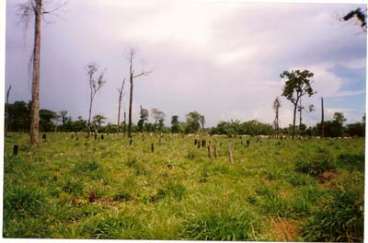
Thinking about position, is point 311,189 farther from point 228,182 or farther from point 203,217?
point 203,217

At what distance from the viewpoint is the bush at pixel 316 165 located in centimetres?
568

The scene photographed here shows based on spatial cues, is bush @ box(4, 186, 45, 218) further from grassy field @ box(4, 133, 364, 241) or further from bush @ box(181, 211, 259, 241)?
bush @ box(181, 211, 259, 241)

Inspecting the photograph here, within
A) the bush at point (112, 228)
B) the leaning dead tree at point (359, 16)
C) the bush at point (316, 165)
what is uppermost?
the leaning dead tree at point (359, 16)

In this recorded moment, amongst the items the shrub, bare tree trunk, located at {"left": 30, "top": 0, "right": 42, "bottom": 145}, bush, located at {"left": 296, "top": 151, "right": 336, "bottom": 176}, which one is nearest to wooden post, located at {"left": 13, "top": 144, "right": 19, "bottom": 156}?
bare tree trunk, located at {"left": 30, "top": 0, "right": 42, "bottom": 145}

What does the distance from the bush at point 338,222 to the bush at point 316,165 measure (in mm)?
1207

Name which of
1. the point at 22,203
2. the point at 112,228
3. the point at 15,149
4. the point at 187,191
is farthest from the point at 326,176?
the point at 15,149

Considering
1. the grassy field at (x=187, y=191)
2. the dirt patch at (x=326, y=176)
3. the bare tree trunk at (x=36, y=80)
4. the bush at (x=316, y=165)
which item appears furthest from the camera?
the bare tree trunk at (x=36, y=80)

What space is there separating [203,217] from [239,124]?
2090 millimetres

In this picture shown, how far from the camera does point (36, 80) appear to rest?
241 inches

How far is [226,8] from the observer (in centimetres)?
516

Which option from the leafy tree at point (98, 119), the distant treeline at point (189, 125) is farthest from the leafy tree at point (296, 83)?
the leafy tree at point (98, 119)

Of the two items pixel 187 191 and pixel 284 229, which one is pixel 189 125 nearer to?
pixel 187 191

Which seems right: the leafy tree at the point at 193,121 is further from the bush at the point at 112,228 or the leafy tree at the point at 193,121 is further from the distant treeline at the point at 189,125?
the bush at the point at 112,228

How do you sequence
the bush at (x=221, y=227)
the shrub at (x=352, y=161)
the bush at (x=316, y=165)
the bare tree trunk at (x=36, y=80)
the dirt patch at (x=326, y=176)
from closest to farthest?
1. the bush at (x=221, y=227)
2. the shrub at (x=352, y=161)
3. the dirt patch at (x=326, y=176)
4. the bush at (x=316, y=165)
5. the bare tree trunk at (x=36, y=80)
